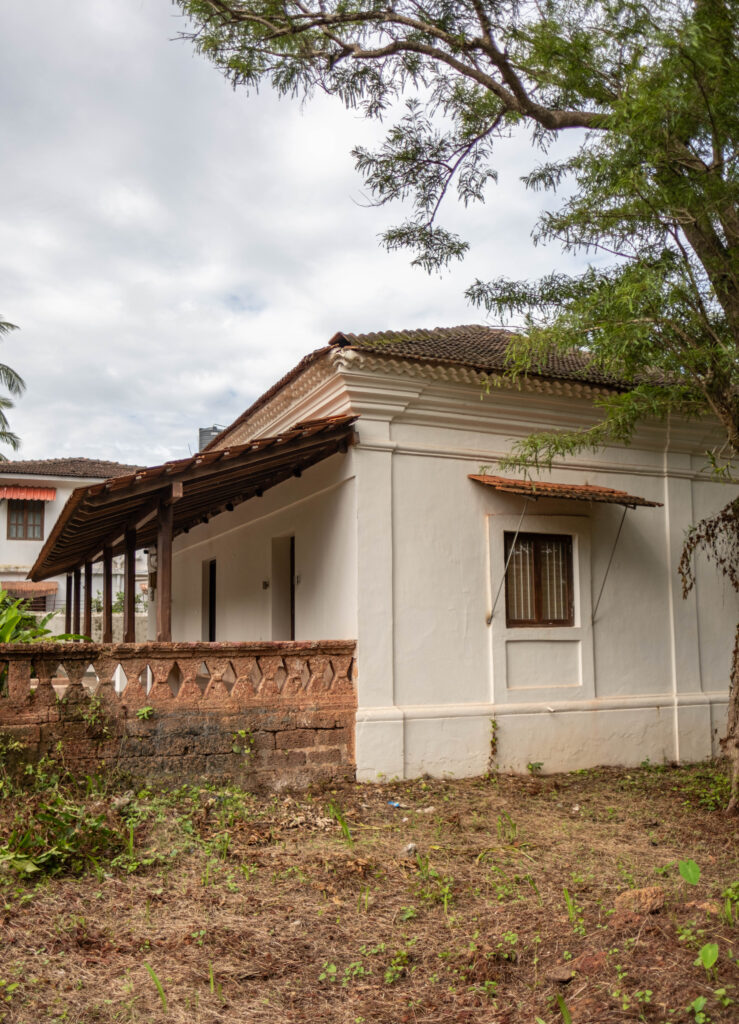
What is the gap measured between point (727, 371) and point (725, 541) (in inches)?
146

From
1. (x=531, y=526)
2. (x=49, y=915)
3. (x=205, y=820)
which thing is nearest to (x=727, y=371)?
(x=531, y=526)

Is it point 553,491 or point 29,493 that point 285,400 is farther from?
point 29,493

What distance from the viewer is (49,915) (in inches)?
183

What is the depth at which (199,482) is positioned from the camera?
25.3 feet

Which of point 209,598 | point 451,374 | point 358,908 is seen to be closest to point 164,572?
point 451,374

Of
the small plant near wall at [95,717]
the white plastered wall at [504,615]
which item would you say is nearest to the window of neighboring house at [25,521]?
the white plastered wall at [504,615]

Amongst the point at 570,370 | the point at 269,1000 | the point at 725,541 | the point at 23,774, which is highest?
the point at 570,370

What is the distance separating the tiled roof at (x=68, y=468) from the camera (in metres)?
29.3

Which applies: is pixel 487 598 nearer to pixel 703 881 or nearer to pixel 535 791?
pixel 535 791

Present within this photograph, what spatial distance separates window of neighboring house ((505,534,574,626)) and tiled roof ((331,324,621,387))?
5.53ft

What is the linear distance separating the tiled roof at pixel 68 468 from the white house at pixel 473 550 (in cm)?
2041

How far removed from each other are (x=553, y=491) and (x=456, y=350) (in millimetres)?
1746

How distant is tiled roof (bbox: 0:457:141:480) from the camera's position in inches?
1154

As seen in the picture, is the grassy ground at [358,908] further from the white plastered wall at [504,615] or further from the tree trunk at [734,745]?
the white plastered wall at [504,615]
